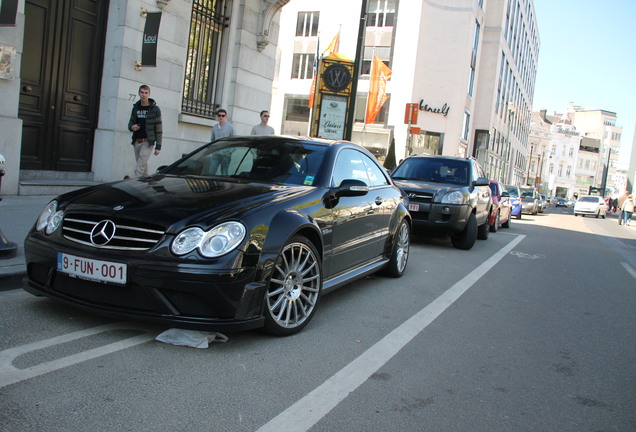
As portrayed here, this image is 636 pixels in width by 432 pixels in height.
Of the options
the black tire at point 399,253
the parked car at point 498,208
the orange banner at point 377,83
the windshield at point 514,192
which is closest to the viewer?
the black tire at point 399,253

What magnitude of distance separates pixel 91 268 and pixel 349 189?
7.13ft

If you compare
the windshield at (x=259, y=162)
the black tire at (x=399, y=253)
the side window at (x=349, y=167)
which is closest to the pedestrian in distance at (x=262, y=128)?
the black tire at (x=399, y=253)

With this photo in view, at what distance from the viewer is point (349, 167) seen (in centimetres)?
530

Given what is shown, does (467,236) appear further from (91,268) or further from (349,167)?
(91,268)

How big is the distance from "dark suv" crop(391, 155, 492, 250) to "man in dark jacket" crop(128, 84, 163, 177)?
4261 millimetres

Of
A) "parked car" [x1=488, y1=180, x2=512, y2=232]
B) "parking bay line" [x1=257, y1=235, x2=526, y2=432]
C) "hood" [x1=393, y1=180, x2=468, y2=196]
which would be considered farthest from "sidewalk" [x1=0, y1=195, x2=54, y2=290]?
"parked car" [x1=488, y1=180, x2=512, y2=232]

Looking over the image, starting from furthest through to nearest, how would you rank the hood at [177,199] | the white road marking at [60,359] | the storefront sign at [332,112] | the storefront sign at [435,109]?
the storefront sign at [435,109] < the storefront sign at [332,112] < the hood at [177,199] < the white road marking at [60,359]

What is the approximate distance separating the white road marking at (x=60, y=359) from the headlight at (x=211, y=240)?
74 centimetres

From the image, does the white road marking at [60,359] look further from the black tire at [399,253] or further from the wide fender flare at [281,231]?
the black tire at [399,253]

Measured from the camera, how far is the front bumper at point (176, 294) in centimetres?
330

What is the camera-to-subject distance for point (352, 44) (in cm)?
3788

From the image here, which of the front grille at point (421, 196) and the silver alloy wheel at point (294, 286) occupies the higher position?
the front grille at point (421, 196)

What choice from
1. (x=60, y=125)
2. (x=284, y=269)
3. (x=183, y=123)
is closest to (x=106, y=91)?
(x=60, y=125)

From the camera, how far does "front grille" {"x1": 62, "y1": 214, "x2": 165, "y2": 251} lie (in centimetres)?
342
